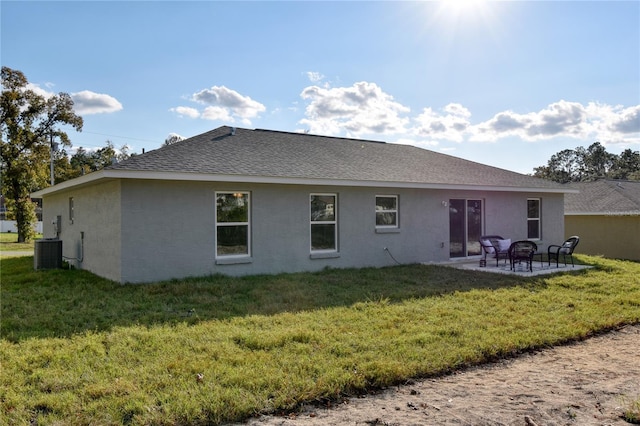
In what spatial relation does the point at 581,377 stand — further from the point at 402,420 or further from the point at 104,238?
the point at 104,238

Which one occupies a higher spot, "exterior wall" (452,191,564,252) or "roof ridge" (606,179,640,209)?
"roof ridge" (606,179,640,209)

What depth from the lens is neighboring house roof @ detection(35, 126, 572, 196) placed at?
10.2 meters

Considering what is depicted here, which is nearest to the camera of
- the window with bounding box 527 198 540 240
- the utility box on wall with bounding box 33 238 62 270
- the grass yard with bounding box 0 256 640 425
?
the grass yard with bounding box 0 256 640 425

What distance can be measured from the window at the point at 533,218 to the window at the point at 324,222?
28.4ft

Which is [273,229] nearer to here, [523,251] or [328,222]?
[328,222]

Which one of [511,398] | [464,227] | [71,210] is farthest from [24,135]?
[511,398]

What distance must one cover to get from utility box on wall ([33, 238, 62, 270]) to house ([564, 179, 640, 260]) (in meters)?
19.3

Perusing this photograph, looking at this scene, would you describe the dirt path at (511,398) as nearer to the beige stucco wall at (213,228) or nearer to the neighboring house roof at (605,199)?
the beige stucco wall at (213,228)

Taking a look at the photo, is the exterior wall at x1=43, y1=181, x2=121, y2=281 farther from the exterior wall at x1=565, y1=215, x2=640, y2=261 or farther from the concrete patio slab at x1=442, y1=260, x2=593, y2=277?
the exterior wall at x1=565, y1=215, x2=640, y2=261

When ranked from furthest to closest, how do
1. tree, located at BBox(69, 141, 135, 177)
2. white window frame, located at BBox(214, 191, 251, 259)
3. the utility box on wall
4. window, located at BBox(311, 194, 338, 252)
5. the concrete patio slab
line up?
tree, located at BBox(69, 141, 135, 177) < the utility box on wall < window, located at BBox(311, 194, 338, 252) < the concrete patio slab < white window frame, located at BBox(214, 191, 251, 259)

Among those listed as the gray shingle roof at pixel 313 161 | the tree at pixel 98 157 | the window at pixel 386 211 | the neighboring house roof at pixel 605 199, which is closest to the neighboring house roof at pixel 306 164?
the gray shingle roof at pixel 313 161

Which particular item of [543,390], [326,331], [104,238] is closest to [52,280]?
[104,238]

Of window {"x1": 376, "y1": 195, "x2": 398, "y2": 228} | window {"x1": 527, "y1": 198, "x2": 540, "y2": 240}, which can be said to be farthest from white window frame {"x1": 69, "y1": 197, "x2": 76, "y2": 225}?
window {"x1": 527, "y1": 198, "x2": 540, "y2": 240}

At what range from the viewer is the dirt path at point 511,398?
374 cm
